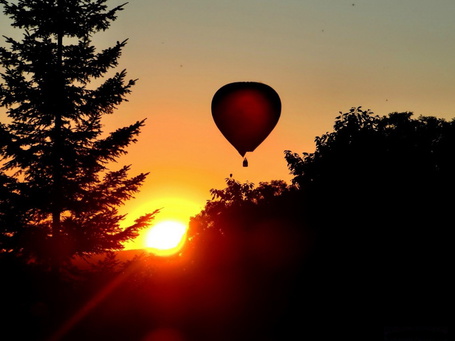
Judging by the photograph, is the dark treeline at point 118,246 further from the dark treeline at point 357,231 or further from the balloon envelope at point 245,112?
the balloon envelope at point 245,112

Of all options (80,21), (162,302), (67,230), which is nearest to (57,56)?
(80,21)

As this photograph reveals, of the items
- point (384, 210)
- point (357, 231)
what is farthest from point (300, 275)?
point (384, 210)

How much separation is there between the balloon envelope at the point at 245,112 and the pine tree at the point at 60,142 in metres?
6.47

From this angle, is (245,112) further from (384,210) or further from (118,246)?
(384,210)

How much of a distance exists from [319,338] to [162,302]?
8.62 metres

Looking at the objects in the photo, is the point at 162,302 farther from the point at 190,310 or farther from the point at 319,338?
the point at 319,338

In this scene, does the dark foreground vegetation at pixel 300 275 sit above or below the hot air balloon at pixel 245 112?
below

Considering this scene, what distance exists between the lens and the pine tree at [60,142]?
2762 cm

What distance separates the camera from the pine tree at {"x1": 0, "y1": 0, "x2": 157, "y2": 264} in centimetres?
2762

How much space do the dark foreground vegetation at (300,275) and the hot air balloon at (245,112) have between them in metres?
8.29

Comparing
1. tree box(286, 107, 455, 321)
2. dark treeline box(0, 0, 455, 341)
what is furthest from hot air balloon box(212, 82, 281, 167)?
tree box(286, 107, 455, 321)

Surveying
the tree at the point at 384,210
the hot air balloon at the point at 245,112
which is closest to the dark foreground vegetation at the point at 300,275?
the tree at the point at 384,210

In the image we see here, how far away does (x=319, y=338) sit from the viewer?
27375mm

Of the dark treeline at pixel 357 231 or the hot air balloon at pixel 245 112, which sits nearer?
the hot air balloon at pixel 245 112
